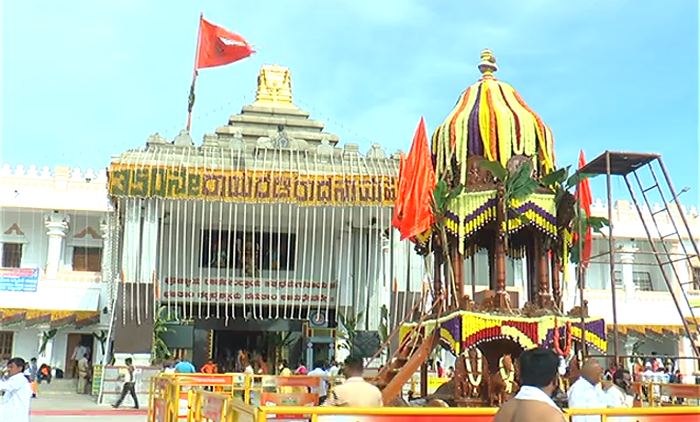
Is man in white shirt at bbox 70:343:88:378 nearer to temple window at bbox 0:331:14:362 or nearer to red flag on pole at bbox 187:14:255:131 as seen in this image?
temple window at bbox 0:331:14:362

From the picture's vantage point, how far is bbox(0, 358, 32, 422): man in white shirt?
28.3 ft

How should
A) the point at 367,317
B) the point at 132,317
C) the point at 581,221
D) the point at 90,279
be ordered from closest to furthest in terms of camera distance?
1. the point at 581,221
2. the point at 132,317
3. the point at 367,317
4. the point at 90,279

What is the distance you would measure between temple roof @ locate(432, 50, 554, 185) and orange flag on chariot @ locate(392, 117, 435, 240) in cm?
48

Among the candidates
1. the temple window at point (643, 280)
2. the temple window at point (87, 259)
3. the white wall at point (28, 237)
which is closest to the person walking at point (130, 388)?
the temple window at point (87, 259)

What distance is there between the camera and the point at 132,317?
23969 millimetres

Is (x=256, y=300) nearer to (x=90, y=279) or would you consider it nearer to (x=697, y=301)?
(x=90, y=279)

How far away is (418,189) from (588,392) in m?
4.98

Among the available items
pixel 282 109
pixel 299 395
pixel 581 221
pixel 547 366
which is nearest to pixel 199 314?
pixel 282 109

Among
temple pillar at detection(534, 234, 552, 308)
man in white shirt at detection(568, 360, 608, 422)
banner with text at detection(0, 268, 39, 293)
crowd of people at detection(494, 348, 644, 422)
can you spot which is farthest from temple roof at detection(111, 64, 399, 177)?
crowd of people at detection(494, 348, 644, 422)

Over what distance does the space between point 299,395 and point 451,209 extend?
3.84 metres

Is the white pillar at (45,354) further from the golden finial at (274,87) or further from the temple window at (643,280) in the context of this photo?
the temple window at (643,280)

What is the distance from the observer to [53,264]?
32000mm

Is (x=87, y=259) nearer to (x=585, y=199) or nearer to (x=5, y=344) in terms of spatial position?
(x=5, y=344)

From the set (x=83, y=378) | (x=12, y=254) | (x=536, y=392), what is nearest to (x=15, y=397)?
(x=536, y=392)
